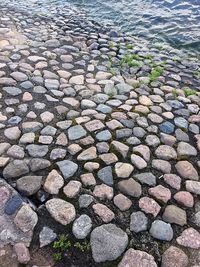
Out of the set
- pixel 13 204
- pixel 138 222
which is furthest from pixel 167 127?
pixel 13 204

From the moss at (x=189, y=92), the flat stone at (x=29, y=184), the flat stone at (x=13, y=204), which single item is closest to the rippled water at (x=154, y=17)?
the moss at (x=189, y=92)

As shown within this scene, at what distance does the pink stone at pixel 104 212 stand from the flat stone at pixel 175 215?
490 millimetres

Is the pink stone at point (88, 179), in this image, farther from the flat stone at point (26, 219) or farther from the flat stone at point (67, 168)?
the flat stone at point (26, 219)

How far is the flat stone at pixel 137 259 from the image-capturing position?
2777 millimetres

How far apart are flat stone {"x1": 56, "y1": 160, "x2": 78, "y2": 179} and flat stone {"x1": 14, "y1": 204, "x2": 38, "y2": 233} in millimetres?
526

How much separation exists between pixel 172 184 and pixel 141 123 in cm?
105

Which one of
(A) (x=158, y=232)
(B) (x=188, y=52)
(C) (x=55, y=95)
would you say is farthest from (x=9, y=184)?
(B) (x=188, y=52)

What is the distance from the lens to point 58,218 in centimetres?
306

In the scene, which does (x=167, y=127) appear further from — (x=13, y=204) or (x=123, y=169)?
(x=13, y=204)

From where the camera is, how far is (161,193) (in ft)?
11.2

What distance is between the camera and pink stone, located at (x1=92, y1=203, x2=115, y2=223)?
309 cm

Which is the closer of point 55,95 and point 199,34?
point 55,95

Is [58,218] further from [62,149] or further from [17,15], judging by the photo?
[17,15]

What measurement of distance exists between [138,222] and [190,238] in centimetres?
46
